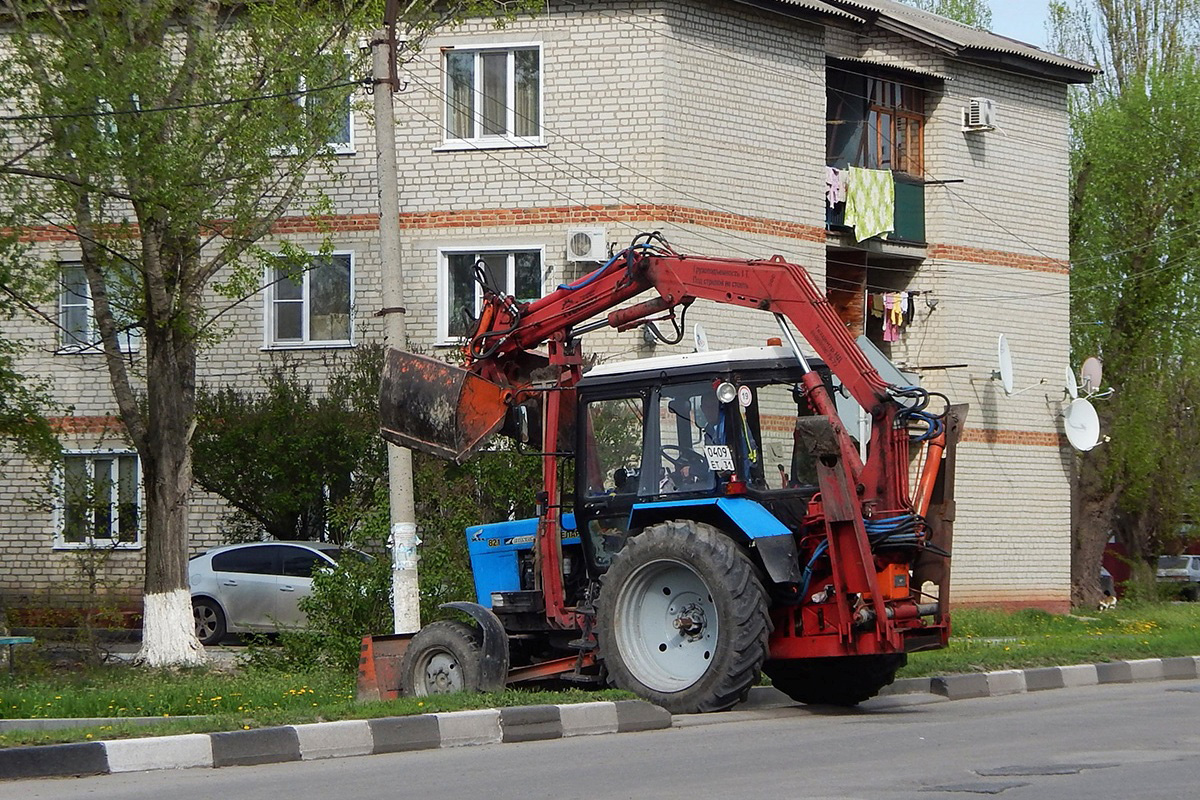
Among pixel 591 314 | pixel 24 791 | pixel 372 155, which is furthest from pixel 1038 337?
pixel 24 791

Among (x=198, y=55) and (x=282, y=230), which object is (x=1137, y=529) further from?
(x=198, y=55)

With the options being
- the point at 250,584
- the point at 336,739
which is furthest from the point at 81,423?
the point at 336,739

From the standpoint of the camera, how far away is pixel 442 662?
1268cm

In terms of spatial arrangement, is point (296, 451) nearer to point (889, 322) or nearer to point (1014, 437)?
point (889, 322)

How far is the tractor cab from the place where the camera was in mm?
11945

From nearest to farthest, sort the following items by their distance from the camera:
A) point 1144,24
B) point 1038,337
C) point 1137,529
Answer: point 1038,337
point 1137,529
point 1144,24

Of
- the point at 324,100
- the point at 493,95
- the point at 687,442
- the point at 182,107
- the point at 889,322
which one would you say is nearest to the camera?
the point at 687,442

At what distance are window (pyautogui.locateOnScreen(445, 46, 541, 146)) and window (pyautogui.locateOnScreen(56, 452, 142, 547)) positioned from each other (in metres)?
7.34

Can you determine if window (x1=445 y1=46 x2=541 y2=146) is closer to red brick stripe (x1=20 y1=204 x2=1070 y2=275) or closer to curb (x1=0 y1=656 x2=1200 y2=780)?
red brick stripe (x1=20 y1=204 x2=1070 y2=275)

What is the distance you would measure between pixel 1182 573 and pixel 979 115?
1612cm

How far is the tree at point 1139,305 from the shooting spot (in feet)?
105

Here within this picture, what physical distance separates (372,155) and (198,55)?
697 centimetres

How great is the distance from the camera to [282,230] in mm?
24469

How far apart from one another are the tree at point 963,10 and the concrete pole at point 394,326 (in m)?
32.1
